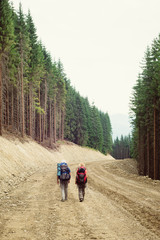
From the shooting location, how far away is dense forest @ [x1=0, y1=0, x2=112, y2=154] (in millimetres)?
28375

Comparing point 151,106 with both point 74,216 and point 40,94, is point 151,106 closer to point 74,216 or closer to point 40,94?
point 74,216

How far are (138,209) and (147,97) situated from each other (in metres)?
20.8

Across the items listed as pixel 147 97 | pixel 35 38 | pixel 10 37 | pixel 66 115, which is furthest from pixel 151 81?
pixel 66 115

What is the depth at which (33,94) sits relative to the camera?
39.6 meters

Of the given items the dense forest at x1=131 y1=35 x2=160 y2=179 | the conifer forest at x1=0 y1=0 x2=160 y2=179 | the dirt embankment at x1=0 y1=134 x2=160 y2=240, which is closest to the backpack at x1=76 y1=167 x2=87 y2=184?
the dirt embankment at x1=0 y1=134 x2=160 y2=240

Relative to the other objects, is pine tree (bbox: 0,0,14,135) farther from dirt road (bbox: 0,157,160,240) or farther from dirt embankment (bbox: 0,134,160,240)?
dirt road (bbox: 0,157,160,240)

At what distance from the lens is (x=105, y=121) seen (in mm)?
103750

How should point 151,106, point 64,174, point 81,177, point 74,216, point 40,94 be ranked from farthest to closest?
1. point 40,94
2. point 151,106
3. point 64,174
4. point 81,177
5. point 74,216

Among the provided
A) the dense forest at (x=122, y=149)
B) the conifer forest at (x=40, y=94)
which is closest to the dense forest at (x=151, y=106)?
the conifer forest at (x=40, y=94)

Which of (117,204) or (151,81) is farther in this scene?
(151,81)

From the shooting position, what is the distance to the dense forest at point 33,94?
28375 mm

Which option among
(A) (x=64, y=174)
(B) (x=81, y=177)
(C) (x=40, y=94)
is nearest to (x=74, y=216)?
(B) (x=81, y=177)

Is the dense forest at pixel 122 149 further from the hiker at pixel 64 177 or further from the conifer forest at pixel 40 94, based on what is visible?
the hiker at pixel 64 177

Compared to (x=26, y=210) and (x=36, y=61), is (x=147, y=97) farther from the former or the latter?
(x=26, y=210)
